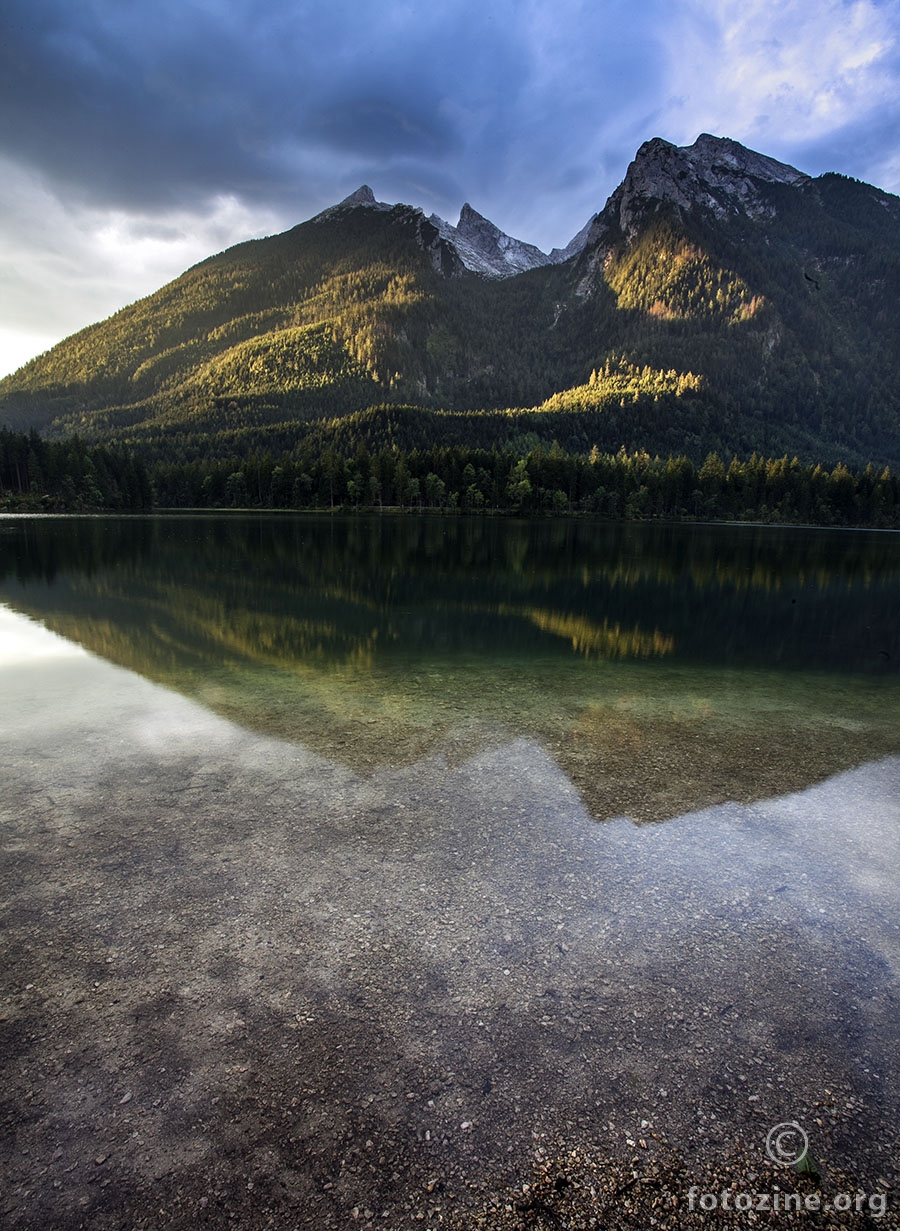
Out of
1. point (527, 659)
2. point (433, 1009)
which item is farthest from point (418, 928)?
point (527, 659)

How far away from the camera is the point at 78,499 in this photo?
140 metres

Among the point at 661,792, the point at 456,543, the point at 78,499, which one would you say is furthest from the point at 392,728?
the point at 78,499

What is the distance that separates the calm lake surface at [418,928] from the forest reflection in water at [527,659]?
0.18 m

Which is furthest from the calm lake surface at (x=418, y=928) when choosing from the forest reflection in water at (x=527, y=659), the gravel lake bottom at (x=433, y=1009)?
the forest reflection in water at (x=527, y=659)

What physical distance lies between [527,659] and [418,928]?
13828 millimetres

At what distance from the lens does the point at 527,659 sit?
1986 centimetres

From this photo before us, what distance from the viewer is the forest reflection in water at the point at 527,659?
12141 mm

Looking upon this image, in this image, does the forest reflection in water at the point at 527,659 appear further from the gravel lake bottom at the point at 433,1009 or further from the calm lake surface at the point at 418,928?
the gravel lake bottom at the point at 433,1009

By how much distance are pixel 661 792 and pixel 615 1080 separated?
607 cm

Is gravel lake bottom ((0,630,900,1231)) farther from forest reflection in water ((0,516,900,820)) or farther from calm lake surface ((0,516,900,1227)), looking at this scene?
forest reflection in water ((0,516,900,820))

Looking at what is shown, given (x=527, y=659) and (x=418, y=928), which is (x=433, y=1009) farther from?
(x=527, y=659)

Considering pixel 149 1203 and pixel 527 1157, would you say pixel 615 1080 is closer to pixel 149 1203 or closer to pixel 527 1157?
pixel 527 1157

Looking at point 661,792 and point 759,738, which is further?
point 759,738

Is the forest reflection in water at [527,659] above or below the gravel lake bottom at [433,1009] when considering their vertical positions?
below
